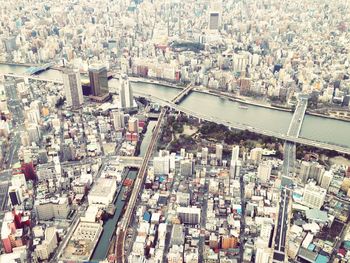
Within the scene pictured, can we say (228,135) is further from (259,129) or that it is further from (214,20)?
(214,20)

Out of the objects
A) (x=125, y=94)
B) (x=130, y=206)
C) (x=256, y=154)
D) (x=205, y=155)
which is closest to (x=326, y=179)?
(x=256, y=154)

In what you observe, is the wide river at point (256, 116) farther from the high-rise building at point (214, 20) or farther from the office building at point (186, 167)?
the high-rise building at point (214, 20)

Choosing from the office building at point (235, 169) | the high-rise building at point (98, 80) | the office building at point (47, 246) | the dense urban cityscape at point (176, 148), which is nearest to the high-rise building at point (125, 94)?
the dense urban cityscape at point (176, 148)

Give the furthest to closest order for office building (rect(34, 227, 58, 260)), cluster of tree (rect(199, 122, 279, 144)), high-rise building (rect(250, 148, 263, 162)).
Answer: cluster of tree (rect(199, 122, 279, 144))
high-rise building (rect(250, 148, 263, 162))
office building (rect(34, 227, 58, 260))

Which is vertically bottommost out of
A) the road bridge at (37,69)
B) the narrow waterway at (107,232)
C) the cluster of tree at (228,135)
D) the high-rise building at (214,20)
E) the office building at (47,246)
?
the narrow waterway at (107,232)

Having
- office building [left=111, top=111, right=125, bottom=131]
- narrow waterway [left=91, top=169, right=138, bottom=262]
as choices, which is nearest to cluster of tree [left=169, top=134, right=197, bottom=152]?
office building [left=111, top=111, right=125, bottom=131]

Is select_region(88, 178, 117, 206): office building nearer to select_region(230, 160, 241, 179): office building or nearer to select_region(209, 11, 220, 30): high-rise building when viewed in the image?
select_region(230, 160, 241, 179): office building
